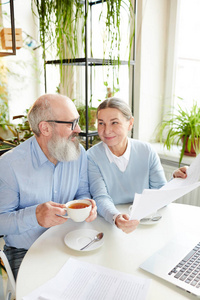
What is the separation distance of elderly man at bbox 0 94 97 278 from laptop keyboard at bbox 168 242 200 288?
634mm

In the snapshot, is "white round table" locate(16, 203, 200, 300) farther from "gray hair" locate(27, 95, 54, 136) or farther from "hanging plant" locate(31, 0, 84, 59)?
"hanging plant" locate(31, 0, 84, 59)

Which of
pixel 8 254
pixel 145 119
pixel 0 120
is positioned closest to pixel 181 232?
pixel 8 254

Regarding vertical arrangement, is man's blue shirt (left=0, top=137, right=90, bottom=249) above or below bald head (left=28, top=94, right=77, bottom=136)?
below

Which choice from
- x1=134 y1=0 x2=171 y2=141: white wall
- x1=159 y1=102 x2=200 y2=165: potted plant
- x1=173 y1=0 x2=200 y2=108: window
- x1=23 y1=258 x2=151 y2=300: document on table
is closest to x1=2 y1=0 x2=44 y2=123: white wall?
x1=134 y1=0 x2=171 y2=141: white wall

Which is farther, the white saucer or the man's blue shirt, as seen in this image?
the man's blue shirt

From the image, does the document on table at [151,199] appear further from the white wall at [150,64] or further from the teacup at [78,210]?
the white wall at [150,64]

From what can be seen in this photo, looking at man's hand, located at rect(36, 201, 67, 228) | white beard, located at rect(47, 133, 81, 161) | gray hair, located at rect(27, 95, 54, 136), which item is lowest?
man's hand, located at rect(36, 201, 67, 228)

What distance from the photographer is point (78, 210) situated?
108cm

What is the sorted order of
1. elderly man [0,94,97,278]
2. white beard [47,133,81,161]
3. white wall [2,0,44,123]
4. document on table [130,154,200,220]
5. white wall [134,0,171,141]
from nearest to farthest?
document on table [130,154,200,220] → elderly man [0,94,97,278] → white beard [47,133,81,161] → white wall [134,0,171,141] → white wall [2,0,44,123]

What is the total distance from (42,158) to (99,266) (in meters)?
0.62

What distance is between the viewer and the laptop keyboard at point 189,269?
917 millimetres

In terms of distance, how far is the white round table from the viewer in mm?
904

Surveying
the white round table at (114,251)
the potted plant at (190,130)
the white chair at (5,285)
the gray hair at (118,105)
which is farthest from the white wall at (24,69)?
the white round table at (114,251)

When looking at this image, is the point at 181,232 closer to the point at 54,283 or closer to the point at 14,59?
the point at 54,283
